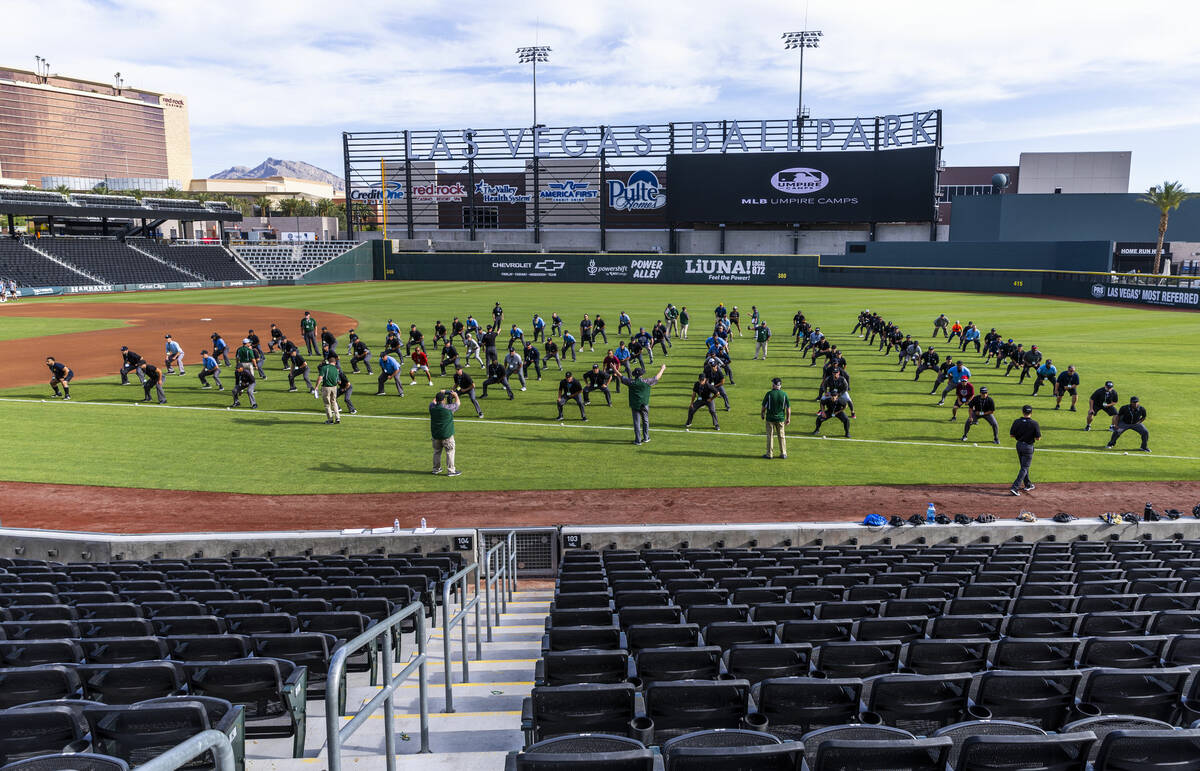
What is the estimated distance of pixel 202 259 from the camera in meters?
87.1

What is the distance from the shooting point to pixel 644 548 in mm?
14133

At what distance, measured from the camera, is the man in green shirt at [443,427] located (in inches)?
735

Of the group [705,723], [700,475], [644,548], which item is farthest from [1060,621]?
[700,475]

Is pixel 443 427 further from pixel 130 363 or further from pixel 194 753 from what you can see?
pixel 130 363

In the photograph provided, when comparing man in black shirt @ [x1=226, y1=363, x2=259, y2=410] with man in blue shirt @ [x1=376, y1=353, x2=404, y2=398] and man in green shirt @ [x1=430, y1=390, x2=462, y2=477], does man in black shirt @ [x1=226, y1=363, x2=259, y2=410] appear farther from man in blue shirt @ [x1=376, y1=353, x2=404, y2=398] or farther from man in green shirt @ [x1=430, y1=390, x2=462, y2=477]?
man in green shirt @ [x1=430, y1=390, x2=462, y2=477]

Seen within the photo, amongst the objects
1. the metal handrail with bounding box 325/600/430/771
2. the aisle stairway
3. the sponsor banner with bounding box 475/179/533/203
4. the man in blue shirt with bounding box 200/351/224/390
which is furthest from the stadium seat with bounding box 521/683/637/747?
the sponsor banner with bounding box 475/179/533/203

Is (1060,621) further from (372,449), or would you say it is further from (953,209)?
(953,209)

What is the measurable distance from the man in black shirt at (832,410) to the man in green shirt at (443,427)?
35.5 feet

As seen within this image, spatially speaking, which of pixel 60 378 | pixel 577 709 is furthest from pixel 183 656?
pixel 60 378

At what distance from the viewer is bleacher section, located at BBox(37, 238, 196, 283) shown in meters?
79.6

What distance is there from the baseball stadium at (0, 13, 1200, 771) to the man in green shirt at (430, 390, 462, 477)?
0.32ft

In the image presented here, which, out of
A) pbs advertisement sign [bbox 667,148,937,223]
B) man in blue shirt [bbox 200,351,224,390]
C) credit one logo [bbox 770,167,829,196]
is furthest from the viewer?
credit one logo [bbox 770,167,829,196]

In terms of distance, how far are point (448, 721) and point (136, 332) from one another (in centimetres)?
4682

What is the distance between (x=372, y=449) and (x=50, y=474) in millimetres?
7544
